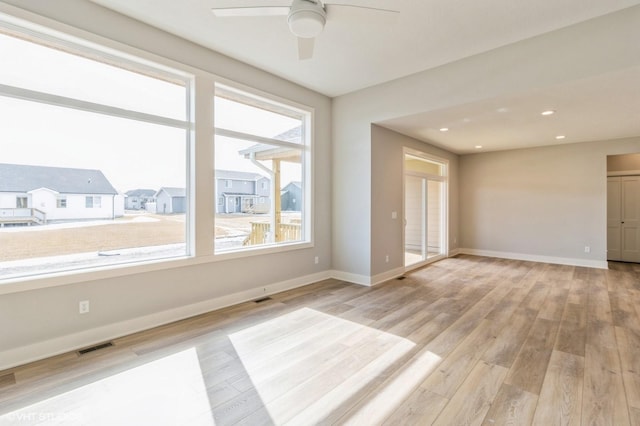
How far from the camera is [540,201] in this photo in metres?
6.90

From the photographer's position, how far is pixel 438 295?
4.45m

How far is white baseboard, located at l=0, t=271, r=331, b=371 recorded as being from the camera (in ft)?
8.39

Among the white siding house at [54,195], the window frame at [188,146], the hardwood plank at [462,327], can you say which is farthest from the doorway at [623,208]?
the white siding house at [54,195]

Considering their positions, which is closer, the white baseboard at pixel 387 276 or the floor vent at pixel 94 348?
the floor vent at pixel 94 348

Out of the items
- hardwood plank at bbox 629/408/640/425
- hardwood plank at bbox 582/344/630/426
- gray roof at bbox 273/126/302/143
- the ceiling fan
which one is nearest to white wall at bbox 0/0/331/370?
gray roof at bbox 273/126/302/143

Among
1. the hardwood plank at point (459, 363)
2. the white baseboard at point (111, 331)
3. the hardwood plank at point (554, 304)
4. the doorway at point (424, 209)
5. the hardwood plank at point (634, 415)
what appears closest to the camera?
the hardwood plank at point (634, 415)

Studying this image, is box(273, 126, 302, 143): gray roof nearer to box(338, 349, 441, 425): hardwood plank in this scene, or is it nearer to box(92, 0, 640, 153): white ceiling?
box(92, 0, 640, 153): white ceiling

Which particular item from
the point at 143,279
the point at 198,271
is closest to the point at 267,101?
the point at 198,271

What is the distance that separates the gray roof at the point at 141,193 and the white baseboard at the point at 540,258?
732cm

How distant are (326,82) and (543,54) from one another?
8.98 feet

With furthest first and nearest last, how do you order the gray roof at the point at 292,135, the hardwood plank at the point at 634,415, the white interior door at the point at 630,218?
the white interior door at the point at 630,218 → the gray roof at the point at 292,135 → the hardwood plank at the point at 634,415

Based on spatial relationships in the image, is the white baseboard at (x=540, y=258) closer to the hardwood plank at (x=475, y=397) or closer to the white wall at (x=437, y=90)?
the white wall at (x=437, y=90)

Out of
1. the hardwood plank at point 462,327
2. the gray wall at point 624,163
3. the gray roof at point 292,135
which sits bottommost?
the hardwood plank at point 462,327

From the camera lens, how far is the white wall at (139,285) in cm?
261
